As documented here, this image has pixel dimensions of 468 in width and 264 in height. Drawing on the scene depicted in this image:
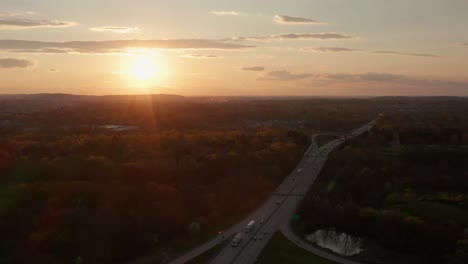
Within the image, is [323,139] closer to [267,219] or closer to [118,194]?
[267,219]

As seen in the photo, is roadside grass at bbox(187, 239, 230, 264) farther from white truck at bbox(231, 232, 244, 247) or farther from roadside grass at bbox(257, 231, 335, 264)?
roadside grass at bbox(257, 231, 335, 264)

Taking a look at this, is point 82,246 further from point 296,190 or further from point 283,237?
point 296,190

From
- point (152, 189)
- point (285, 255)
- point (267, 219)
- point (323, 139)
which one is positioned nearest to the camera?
point (285, 255)

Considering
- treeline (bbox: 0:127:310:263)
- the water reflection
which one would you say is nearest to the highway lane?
treeline (bbox: 0:127:310:263)

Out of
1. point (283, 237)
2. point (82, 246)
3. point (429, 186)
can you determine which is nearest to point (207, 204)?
point (283, 237)

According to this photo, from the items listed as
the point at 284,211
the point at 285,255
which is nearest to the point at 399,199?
the point at 284,211
